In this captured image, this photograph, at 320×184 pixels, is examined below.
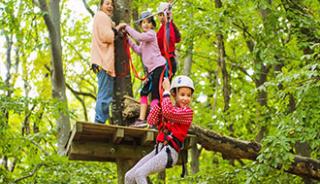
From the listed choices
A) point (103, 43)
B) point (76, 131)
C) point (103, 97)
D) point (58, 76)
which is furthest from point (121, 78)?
point (58, 76)

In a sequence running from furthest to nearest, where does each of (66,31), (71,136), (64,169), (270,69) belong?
(66,31)
(270,69)
(64,169)
(71,136)

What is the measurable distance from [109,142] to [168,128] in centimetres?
101

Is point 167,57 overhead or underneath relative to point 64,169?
overhead

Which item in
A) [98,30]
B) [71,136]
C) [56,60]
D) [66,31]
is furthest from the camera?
[66,31]

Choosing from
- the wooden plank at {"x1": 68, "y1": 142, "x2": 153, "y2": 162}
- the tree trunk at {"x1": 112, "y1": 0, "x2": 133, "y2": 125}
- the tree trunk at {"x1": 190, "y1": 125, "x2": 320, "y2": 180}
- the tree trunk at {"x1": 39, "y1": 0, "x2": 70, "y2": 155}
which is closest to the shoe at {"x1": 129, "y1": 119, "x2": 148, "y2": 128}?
the tree trunk at {"x1": 112, "y1": 0, "x2": 133, "y2": 125}

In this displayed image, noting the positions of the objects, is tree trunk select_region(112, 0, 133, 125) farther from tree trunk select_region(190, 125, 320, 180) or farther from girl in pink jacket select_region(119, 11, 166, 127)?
tree trunk select_region(190, 125, 320, 180)

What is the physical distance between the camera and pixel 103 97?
6.03 meters

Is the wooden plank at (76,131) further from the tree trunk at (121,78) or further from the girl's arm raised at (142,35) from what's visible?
the girl's arm raised at (142,35)

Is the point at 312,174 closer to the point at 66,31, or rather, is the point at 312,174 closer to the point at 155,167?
the point at 155,167

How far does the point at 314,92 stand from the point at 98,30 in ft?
8.76

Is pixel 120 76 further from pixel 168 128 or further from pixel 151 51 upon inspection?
pixel 168 128

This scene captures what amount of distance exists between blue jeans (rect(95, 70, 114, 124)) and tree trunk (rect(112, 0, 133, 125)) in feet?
0.28

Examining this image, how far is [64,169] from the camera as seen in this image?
7.41 meters

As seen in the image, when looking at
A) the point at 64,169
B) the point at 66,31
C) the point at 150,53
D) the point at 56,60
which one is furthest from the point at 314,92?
the point at 66,31
